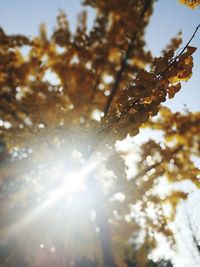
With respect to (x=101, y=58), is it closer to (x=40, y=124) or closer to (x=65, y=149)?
(x=40, y=124)

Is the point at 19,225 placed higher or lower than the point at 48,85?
higher

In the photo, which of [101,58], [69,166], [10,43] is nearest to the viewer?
[101,58]

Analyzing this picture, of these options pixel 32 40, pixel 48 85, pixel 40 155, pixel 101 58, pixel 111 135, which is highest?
pixel 40 155

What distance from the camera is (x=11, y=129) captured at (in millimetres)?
3393

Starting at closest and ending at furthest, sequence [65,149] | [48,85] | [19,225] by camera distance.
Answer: [48,85]
[65,149]
[19,225]

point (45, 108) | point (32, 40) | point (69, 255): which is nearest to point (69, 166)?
point (45, 108)

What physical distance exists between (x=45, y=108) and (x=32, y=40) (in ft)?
2.32

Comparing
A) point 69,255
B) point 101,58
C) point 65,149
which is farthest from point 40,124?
point 69,255

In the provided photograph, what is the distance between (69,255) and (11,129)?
668 centimetres

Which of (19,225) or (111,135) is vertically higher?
(19,225)

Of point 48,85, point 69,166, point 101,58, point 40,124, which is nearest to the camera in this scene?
point 101,58

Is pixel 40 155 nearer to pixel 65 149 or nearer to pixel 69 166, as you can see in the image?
pixel 69 166

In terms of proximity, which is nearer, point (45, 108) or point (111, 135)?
point (45, 108)

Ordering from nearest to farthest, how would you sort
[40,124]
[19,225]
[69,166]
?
[40,124]
[69,166]
[19,225]
